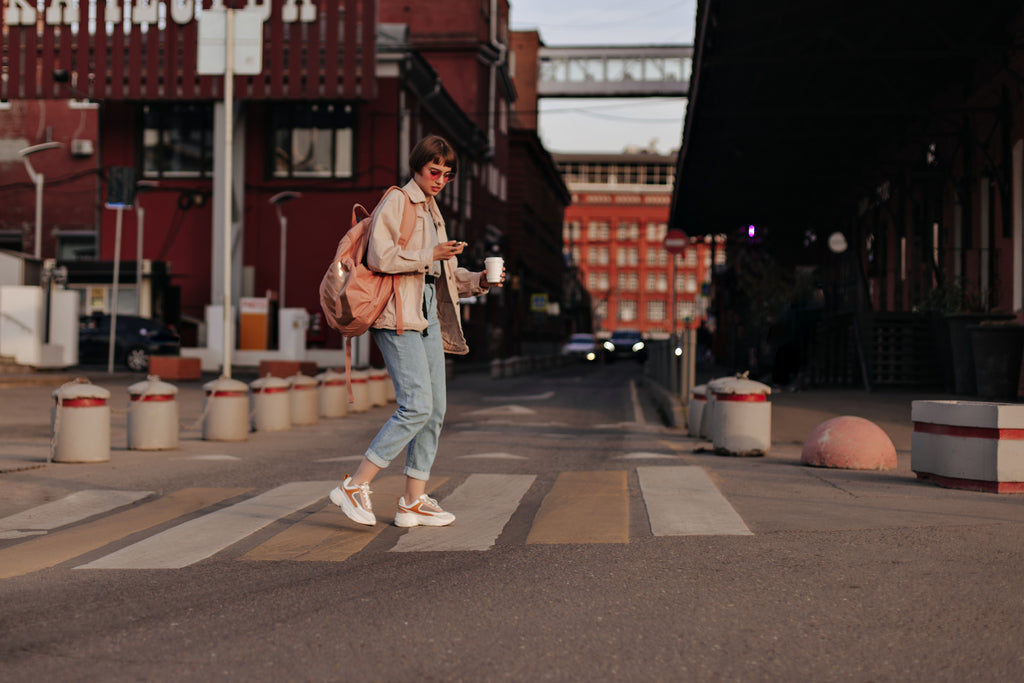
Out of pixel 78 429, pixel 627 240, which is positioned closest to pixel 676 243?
pixel 78 429

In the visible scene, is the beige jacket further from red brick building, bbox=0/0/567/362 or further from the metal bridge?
the metal bridge

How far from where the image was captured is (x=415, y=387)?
608cm

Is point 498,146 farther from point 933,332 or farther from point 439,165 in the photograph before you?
point 439,165

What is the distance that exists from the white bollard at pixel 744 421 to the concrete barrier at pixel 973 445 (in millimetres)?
2617

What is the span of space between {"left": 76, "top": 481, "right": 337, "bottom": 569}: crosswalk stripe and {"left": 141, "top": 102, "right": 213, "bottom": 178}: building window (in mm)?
33559

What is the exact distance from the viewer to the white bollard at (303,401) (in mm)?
15844

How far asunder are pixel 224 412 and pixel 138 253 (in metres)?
26.8

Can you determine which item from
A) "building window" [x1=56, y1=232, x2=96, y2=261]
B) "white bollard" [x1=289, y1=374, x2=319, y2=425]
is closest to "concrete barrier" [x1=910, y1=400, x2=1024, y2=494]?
"white bollard" [x1=289, y1=374, x2=319, y2=425]

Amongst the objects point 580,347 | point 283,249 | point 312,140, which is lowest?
point 580,347

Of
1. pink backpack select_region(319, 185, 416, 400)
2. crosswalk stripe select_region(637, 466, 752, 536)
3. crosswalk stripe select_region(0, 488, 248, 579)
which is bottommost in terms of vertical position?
crosswalk stripe select_region(0, 488, 248, 579)

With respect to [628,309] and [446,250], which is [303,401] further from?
[628,309]

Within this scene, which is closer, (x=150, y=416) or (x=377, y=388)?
(x=150, y=416)

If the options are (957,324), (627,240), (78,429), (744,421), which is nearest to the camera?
(78,429)

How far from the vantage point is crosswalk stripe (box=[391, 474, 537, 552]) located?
19.2 feet
